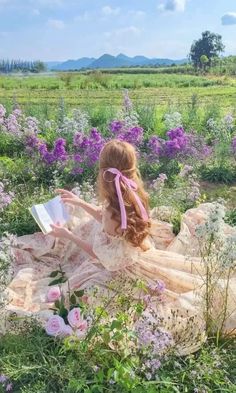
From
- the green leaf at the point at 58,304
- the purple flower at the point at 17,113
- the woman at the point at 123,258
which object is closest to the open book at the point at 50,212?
the woman at the point at 123,258

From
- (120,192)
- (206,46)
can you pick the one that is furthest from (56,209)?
(206,46)

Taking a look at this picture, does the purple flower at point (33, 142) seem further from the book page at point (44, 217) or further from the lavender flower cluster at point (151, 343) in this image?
the lavender flower cluster at point (151, 343)

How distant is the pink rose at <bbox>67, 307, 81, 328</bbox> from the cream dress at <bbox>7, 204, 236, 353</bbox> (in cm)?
50

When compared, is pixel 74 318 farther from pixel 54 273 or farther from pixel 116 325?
pixel 54 273

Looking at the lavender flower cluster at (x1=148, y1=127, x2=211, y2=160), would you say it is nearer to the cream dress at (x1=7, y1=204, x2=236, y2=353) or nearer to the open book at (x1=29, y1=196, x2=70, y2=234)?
the cream dress at (x1=7, y1=204, x2=236, y2=353)

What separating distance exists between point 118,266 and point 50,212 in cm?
104

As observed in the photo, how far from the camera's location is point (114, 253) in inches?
146

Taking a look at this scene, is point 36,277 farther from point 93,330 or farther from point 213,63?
point 213,63

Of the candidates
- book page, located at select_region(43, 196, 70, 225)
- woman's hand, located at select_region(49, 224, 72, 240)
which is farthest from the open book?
woman's hand, located at select_region(49, 224, 72, 240)

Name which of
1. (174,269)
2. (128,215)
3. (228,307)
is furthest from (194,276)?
(128,215)

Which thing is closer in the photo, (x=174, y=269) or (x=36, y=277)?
(x=174, y=269)

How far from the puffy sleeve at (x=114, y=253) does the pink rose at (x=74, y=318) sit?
0.83 meters

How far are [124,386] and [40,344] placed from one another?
2.00 ft

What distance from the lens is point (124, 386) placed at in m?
2.68
